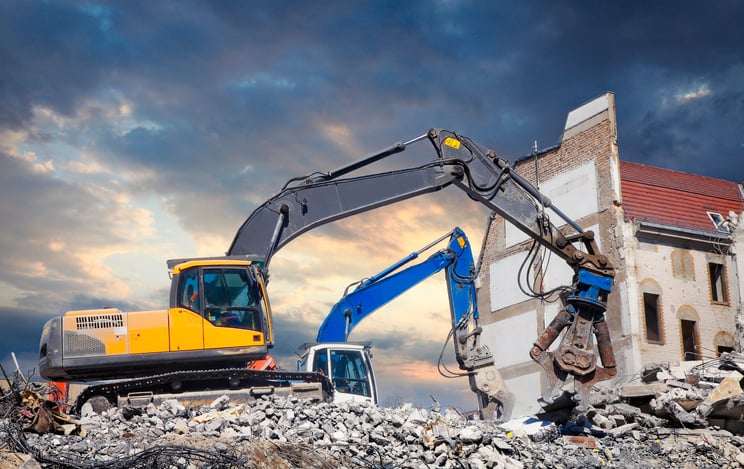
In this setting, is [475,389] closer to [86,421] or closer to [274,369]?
[274,369]

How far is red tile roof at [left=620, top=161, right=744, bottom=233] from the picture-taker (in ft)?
79.5

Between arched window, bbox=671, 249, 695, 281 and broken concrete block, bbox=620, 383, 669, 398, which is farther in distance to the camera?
arched window, bbox=671, 249, 695, 281

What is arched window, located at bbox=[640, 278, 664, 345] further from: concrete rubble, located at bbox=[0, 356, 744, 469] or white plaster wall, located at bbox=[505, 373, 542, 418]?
concrete rubble, located at bbox=[0, 356, 744, 469]

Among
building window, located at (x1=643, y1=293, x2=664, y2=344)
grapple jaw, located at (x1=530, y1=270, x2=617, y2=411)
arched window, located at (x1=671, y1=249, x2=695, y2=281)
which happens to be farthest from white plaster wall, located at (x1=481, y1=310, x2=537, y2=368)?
grapple jaw, located at (x1=530, y1=270, x2=617, y2=411)

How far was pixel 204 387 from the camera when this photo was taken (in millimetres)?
13289

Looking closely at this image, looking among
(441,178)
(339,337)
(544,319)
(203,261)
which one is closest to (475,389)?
(339,337)

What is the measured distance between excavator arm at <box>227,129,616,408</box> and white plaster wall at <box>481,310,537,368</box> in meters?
11.1

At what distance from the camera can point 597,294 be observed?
A: 13414 mm

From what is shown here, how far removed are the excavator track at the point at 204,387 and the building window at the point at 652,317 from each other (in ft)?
41.1

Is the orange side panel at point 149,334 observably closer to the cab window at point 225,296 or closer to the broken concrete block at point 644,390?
the cab window at point 225,296

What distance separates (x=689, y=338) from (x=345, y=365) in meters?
12.6

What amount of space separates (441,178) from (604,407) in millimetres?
4684

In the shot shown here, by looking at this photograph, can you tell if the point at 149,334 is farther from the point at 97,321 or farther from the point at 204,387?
the point at 204,387

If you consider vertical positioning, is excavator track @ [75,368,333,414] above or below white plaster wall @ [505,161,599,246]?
below
